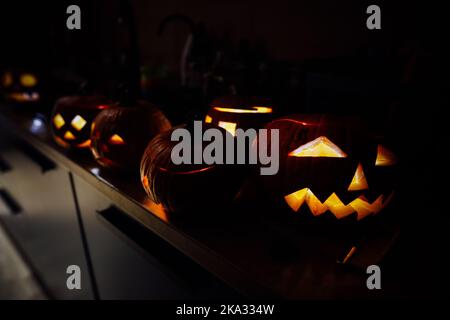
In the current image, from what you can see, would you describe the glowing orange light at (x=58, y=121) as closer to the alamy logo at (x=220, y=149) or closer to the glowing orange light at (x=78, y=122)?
the glowing orange light at (x=78, y=122)

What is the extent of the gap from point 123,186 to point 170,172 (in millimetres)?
264

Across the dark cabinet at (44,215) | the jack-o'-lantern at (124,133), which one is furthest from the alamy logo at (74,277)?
the jack-o'-lantern at (124,133)

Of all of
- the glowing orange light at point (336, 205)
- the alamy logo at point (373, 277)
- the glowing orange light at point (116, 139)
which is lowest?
the alamy logo at point (373, 277)

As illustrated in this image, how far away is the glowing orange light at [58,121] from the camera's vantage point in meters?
1.05

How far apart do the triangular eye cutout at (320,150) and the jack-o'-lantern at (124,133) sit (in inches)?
16.9

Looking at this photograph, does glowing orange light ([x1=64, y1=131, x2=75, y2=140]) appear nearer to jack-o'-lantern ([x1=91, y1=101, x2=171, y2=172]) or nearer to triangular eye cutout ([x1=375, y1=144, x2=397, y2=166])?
jack-o'-lantern ([x1=91, y1=101, x2=171, y2=172])

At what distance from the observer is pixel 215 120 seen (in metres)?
0.84

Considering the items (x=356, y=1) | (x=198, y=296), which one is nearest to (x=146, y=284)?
(x=198, y=296)

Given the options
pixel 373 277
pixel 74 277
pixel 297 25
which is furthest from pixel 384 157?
pixel 74 277

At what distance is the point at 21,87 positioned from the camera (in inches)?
69.4

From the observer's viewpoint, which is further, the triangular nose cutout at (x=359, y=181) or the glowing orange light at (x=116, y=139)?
the glowing orange light at (x=116, y=139)

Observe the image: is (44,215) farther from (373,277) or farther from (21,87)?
(373,277)

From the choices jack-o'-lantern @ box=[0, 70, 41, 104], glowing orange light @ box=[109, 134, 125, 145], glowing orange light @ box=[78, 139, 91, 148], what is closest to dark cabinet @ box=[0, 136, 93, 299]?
glowing orange light @ box=[78, 139, 91, 148]

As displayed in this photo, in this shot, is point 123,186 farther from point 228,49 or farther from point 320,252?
point 228,49
